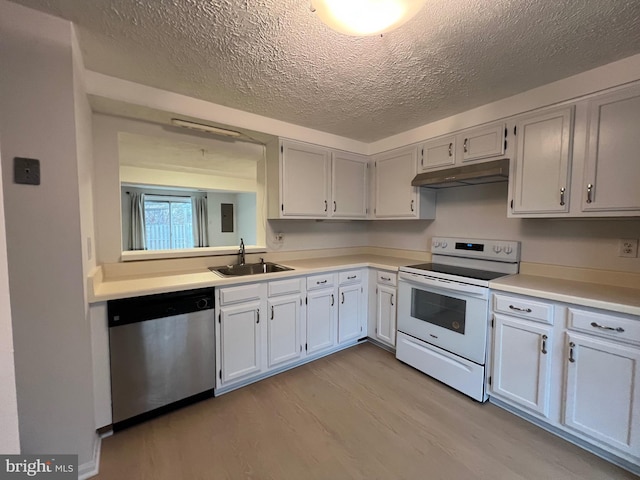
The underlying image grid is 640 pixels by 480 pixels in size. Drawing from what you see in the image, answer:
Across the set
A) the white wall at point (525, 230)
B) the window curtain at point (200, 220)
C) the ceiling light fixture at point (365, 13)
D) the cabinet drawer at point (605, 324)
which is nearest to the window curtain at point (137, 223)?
the window curtain at point (200, 220)

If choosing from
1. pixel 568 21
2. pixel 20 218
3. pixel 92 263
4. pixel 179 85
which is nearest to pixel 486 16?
pixel 568 21

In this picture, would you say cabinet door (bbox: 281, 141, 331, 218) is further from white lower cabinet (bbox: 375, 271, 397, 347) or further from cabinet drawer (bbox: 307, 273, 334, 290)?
white lower cabinet (bbox: 375, 271, 397, 347)

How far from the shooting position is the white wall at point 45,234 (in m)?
1.26

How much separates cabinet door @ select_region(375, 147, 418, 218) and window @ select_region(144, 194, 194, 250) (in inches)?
203

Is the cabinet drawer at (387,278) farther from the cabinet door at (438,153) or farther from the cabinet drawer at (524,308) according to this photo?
the cabinet door at (438,153)

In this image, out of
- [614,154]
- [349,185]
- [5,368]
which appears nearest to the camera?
[5,368]

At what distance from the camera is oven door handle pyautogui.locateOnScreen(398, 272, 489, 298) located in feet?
6.51

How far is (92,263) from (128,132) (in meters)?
1.04

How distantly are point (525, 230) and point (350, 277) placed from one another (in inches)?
61.2

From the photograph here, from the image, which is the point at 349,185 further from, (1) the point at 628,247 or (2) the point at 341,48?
(1) the point at 628,247

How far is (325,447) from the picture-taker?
1.63m

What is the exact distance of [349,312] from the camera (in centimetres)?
280

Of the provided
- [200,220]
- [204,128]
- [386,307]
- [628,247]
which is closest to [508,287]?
[628,247]

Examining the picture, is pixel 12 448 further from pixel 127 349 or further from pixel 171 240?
pixel 171 240
